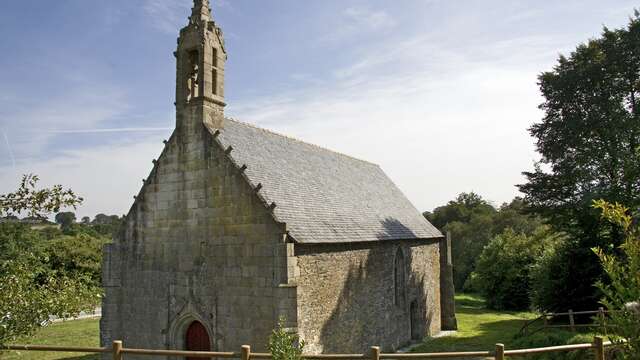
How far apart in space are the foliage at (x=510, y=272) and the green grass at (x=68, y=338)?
2881cm

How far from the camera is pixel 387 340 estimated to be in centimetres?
1978

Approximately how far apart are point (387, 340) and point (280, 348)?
13.1m

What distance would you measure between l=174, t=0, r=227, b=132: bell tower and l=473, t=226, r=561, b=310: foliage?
2864 centimetres

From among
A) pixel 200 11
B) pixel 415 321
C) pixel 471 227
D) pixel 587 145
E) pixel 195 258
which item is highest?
pixel 200 11

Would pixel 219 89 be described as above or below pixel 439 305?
above

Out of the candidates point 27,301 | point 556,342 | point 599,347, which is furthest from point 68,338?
point 599,347

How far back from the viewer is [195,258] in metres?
15.7

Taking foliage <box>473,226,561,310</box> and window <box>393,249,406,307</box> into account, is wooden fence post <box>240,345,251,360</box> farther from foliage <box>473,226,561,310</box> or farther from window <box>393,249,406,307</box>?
foliage <box>473,226,561,310</box>

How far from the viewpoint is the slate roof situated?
1592cm

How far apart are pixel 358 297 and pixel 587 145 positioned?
1395cm

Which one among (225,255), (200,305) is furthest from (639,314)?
(200,305)

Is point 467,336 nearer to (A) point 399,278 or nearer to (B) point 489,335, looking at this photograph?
(B) point 489,335

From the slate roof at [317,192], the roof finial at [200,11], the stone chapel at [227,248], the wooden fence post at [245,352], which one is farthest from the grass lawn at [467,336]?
the roof finial at [200,11]

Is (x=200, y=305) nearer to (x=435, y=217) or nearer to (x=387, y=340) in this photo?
(x=387, y=340)
